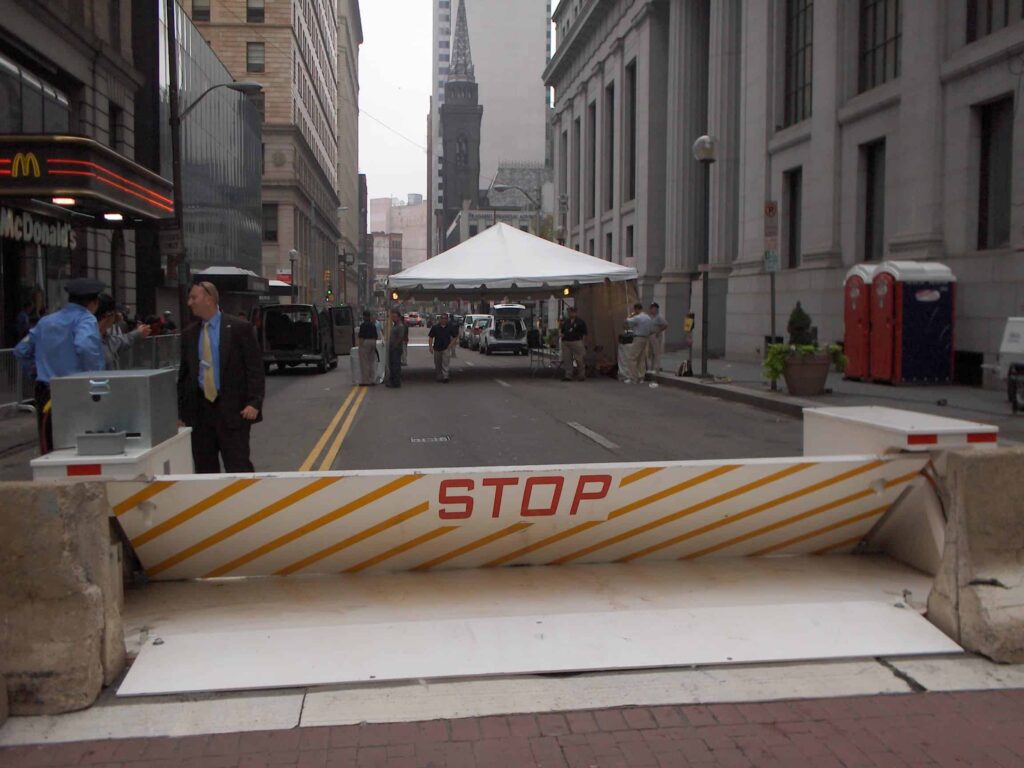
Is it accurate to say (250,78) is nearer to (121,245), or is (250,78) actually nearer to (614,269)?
(121,245)

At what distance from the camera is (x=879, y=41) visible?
77.4 feet

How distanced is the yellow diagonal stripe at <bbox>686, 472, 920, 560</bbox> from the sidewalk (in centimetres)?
749

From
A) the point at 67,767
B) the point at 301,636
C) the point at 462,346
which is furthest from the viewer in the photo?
the point at 462,346

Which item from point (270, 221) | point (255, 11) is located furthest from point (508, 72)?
point (255, 11)

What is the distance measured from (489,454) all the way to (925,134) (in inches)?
545

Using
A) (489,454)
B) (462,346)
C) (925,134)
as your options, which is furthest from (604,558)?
(462,346)

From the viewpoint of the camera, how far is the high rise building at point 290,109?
62188 millimetres

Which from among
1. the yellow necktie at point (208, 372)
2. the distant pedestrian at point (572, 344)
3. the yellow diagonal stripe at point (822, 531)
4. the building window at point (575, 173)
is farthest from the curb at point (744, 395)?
the building window at point (575, 173)

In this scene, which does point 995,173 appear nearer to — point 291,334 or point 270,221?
point 291,334

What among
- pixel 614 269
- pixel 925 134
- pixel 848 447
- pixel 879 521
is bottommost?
pixel 879 521

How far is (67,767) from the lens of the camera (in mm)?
3697

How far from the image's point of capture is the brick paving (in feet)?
12.2

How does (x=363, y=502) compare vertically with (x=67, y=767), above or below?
above

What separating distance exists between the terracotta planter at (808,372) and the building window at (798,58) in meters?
12.1
